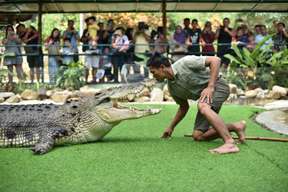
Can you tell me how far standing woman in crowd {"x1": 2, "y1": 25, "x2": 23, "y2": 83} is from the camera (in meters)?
11.0

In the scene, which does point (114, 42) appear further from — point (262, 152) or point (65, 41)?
point (262, 152)

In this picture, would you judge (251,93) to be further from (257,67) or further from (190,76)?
(190,76)

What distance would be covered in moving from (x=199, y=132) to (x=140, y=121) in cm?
204

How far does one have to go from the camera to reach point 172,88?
17.0ft

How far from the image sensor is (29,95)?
35.4 ft

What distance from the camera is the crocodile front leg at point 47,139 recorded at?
187 inches

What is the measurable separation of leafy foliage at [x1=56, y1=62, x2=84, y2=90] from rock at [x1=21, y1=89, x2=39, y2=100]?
0.62m

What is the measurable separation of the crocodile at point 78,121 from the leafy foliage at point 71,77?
227 inches

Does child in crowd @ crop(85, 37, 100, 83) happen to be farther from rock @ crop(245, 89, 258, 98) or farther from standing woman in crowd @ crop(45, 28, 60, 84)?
rock @ crop(245, 89, 258, 98)

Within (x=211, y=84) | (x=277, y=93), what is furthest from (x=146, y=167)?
(x=277, y=93)

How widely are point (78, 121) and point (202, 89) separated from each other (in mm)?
1429

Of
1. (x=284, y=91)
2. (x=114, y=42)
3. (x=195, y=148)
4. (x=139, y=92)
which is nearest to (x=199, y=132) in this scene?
(x=195, y=148)

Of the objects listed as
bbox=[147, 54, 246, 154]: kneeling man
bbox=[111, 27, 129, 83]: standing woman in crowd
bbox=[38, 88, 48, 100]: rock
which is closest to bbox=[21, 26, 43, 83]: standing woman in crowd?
bbox=[38, 88, 48, 100]: rock

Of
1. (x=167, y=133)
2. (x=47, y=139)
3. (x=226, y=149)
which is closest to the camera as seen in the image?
(x=226, y=149)
